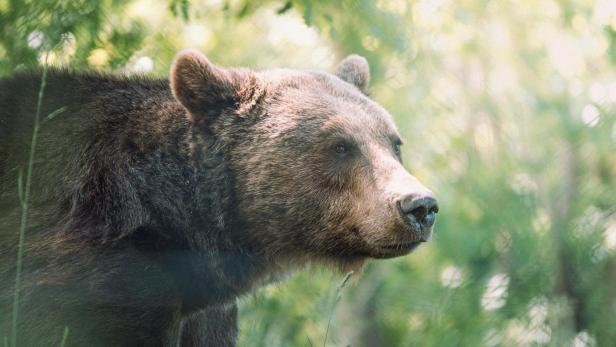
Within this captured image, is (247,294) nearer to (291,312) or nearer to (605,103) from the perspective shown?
(291,312)

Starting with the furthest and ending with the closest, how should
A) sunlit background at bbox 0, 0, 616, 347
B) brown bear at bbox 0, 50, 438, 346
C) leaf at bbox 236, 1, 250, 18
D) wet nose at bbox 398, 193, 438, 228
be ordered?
1. sunlit background at bbox 0, 0, 616, 347
2. leaf at bbox 236, 1, 250, 18
3. wet nose at bbox 398, 193, 438, 228
4. brown bear at bbox 0, 50, 438, 346

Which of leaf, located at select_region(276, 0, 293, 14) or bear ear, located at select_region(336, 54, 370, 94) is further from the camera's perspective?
leaf, located at select_region(276, 0, 293, 14)

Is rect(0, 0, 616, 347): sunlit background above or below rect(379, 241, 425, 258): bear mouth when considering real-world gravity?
below

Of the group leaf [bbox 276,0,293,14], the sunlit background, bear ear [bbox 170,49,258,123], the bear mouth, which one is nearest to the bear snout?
the bear mouth

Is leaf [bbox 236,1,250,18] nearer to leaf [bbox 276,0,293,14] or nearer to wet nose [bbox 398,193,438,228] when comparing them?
leaf [bbox 276,0,293,14]

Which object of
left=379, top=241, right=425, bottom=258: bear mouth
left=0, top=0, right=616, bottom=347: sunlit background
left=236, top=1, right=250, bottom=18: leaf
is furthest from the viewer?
left=0, top=0, right=616, bottom=347: sunlit background

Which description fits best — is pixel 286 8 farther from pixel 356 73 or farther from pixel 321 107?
pixel 321 107

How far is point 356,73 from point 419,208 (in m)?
1.94

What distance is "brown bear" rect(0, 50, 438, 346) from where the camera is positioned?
15.9 feet

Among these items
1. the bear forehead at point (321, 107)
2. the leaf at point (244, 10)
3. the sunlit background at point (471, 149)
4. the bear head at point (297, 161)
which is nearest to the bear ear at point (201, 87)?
the bear head at point (297, 161)

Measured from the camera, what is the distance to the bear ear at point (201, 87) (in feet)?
18.3

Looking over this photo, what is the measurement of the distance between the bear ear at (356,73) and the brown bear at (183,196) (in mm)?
550

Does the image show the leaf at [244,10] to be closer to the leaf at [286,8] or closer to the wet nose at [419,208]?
the leaf at [286,8]

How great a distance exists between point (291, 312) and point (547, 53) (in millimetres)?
7204
